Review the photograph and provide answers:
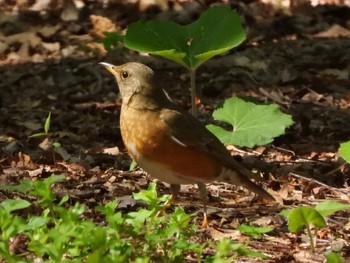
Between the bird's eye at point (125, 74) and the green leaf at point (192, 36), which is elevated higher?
the bird's eye at point (125, 74)

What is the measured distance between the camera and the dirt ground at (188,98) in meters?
5.71

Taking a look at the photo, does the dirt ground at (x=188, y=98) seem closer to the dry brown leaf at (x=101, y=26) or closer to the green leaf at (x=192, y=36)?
the dry brown leaf at (x=101, y=26)

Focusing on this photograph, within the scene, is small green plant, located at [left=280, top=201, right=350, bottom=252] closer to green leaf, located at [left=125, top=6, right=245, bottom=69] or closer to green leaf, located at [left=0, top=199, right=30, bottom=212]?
green leaf, located at [left=0, top=199, right=30, bottom=212]

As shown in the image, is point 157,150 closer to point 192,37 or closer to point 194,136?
point 194,136

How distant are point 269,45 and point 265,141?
3.66m

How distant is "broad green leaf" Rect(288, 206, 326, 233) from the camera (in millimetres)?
4516

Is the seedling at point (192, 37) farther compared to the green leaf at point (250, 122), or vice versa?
the seedling at point (192, 37)

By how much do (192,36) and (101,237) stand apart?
10.3 ft

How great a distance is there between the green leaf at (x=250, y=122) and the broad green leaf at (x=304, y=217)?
148cm

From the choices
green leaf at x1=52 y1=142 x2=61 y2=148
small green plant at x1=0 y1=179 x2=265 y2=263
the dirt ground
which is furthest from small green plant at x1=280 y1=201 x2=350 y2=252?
green leaf at x1=52 y1=142 x2=61 y2=148

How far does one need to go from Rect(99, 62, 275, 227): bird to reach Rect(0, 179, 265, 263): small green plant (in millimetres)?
671

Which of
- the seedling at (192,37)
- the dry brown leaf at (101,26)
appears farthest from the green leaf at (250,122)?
the dry brown leaf at (101,26)

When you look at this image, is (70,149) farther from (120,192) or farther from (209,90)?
(209,90)

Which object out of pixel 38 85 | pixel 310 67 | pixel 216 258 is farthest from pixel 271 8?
pixel 216 258
